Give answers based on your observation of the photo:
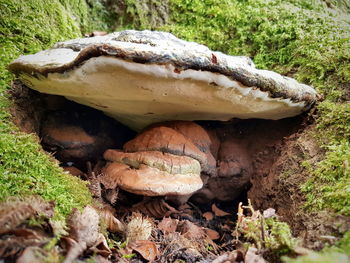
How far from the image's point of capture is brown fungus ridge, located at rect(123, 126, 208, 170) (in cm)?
202

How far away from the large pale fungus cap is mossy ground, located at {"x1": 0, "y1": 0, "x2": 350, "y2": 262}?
0.37 meters

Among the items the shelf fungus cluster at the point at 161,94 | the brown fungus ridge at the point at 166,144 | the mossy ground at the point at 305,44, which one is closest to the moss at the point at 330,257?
the mossy ground at the point at 305,44

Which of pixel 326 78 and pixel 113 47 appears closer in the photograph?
pixel 113 47

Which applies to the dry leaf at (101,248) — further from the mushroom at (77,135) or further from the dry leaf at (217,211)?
the dry leaf at (217,211)

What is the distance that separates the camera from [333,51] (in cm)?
→ 254

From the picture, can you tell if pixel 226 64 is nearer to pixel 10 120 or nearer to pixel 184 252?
pixel 184 252

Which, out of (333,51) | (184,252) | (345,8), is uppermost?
(345,8)

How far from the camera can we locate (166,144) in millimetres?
2016

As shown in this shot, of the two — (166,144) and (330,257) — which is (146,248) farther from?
(330,257)

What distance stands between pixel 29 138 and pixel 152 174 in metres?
0.83

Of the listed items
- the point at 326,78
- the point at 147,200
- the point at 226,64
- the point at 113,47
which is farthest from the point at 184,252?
the point at 326,78

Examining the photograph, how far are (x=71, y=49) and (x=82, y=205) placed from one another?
110cm

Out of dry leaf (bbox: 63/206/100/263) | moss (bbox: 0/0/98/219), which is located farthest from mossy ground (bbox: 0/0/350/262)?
dry leaf (bbox: 63/206/100/263)

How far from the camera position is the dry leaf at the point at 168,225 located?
1.90 metres
